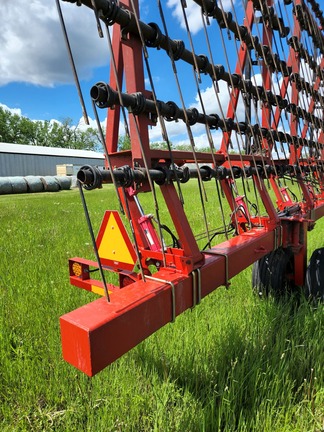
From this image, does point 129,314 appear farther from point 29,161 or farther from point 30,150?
point 30,150

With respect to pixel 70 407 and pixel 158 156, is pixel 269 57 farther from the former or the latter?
pixel 70 407

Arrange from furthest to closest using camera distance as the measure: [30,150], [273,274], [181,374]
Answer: [30,150] < [273,274] < [181,374]

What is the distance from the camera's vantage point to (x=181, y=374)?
1850 mm

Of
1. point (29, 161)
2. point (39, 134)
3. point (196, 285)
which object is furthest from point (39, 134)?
point (196, 285)

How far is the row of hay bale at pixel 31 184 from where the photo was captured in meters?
22.1

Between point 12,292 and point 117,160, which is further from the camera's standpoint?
point 12,292

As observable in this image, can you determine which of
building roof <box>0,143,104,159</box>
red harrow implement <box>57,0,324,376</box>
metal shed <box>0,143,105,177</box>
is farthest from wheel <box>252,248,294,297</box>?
building roof <box>0,143,104,159</box>

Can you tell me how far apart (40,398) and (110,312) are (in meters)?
1.05

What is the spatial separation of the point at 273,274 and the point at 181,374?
Result: 4.75 ft

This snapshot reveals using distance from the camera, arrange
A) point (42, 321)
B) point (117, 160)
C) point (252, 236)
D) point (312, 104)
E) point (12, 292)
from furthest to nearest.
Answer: point (312, 104), point (12, 292), point (42, 321), point (252, 236), point (117, 160)

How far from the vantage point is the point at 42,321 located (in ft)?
7.75

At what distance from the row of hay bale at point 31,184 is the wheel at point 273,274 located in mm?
22139

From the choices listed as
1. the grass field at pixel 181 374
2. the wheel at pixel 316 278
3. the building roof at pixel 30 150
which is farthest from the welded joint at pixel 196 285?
the building roof at pixel 30 150

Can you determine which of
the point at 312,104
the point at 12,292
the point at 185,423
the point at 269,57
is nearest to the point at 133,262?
the point at 185,423
